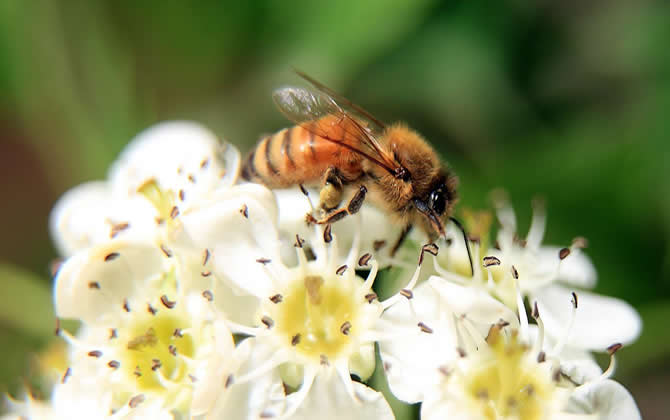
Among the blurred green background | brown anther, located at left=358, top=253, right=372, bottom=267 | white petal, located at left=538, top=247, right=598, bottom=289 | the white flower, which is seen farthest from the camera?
the blurred green background

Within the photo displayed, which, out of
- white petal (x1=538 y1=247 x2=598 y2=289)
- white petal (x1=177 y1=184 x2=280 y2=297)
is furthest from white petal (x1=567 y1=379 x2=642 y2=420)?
white petal (x1=177 y1=184 x2=280 y2=297)

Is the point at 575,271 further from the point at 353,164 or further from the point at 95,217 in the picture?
the point at 95,217

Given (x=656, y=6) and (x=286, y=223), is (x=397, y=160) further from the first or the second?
(x=656, y=6)

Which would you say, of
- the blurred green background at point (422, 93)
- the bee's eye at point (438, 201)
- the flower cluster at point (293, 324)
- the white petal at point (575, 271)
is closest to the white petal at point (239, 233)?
the flower cluster at point (293, 324)

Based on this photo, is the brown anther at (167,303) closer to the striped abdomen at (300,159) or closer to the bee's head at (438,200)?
the striped abdomen at (300,159)

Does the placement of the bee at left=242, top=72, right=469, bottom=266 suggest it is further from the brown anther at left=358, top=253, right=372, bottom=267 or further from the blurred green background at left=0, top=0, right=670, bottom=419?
the blurred green background at left=0, top=0, right=670, bottom=419

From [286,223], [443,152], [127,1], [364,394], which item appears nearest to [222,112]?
[127,1]

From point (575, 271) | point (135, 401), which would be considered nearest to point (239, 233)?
point (135, 401)
